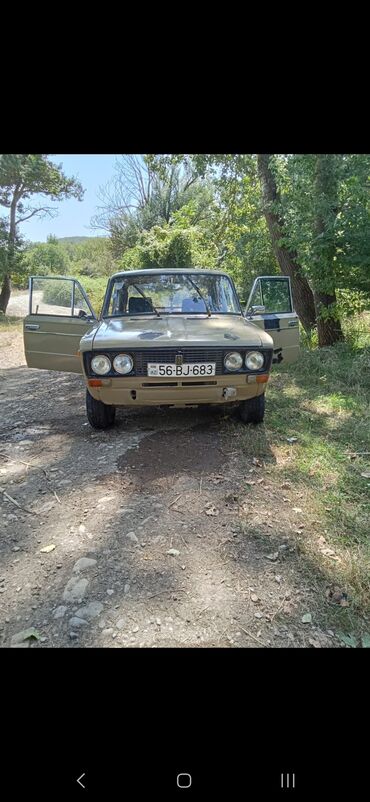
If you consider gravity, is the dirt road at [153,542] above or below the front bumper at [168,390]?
below

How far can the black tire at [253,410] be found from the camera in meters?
4.00

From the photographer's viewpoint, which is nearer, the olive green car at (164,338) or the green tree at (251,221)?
the olive green car at (164,338)

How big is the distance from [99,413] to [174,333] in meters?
1.01

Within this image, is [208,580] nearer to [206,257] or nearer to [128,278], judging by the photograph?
[128,278]

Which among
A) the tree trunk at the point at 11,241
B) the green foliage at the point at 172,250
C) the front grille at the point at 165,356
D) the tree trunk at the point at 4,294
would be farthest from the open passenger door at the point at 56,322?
the tree trunk at the point at 4,294

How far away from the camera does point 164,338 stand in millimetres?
3574

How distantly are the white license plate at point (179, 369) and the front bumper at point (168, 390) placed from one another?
6 cm

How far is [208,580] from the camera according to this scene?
2152 millimetres

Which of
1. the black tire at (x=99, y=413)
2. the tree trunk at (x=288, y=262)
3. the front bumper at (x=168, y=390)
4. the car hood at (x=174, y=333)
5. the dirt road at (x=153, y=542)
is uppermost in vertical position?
the tree trunk at (x=288, y=262)

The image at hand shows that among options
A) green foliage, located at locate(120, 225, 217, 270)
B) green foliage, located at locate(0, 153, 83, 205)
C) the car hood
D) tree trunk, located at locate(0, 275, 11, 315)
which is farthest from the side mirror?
tree trunk, located at locate(0, 275, 11, 315)

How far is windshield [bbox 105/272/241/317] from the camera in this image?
4496 millimetres

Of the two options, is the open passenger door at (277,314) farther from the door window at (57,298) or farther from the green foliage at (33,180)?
the green foliage at (33,180)

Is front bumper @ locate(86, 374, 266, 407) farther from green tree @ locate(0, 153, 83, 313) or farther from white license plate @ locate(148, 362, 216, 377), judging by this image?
green tree @ locate(0, 153, 83, 313)
